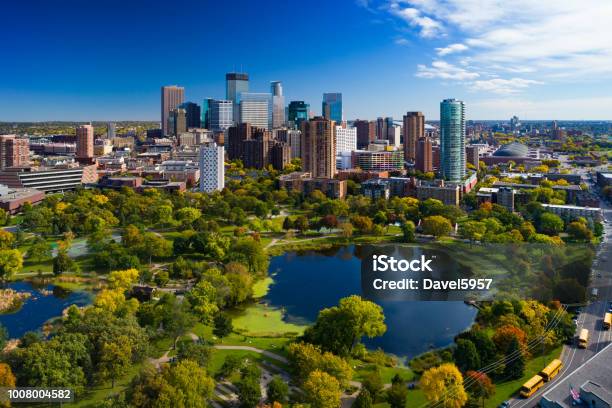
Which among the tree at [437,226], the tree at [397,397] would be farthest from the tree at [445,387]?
the tree at [437,226]

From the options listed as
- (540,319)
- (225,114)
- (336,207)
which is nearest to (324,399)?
(540,319)

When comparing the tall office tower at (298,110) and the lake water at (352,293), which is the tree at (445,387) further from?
the tall office tower at (298,110)

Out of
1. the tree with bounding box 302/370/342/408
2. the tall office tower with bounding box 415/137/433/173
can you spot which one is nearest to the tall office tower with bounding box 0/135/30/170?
the tall office tower with bounding box 415/137/433/173

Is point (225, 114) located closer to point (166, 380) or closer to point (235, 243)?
point (235, 243)

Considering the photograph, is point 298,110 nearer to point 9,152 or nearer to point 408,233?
point 9,152

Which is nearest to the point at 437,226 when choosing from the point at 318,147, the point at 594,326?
the point at 594,326

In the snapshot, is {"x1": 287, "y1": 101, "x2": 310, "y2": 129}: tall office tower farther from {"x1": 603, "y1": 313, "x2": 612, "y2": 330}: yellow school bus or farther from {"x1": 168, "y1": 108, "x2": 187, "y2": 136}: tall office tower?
{"x1": 603, "y1": 313, "x2": 612, "y2": 330}: yellow school bus
